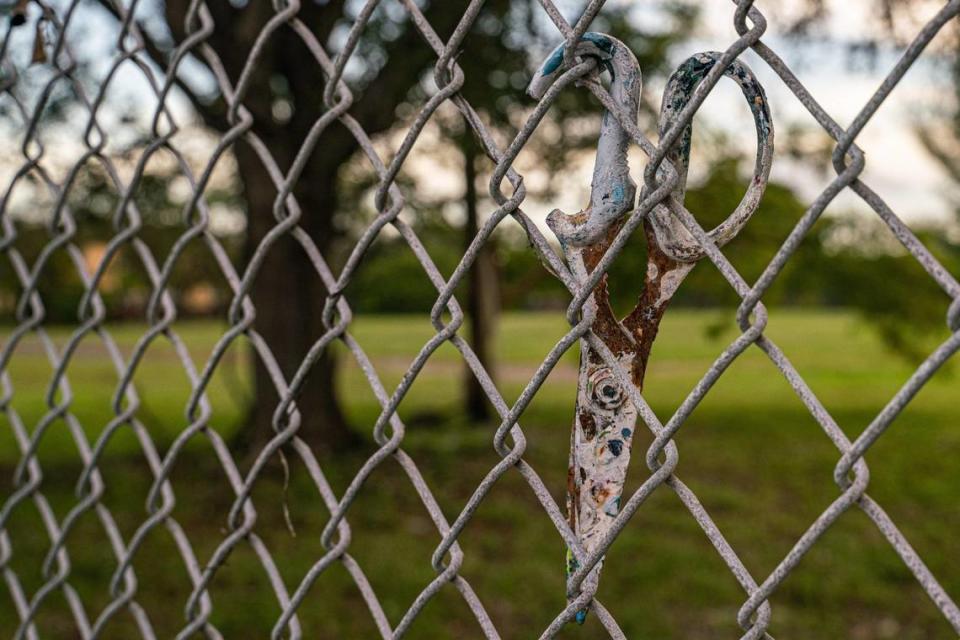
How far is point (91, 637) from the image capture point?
141cm

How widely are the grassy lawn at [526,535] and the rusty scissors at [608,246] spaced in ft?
2.21

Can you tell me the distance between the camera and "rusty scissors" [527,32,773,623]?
72 centimetres

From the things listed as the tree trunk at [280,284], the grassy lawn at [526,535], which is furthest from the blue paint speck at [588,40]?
the tree trunk at [280,284]

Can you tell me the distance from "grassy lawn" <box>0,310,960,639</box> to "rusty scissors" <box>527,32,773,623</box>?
0.67 meters

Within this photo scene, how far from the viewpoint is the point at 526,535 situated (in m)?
4.97

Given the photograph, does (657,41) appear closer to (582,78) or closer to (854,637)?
(854,637)

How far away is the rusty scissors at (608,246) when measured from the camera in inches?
28.4

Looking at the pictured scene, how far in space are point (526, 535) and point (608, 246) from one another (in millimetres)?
4366

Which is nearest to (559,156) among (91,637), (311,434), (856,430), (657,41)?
(657,41)

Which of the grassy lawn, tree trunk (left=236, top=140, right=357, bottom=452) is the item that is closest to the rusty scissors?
the grassy lawn

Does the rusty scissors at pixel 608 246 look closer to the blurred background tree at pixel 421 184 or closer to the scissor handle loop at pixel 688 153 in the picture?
the scissor handle loop at pixel 688 153

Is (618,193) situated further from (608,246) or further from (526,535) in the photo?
(526,535)

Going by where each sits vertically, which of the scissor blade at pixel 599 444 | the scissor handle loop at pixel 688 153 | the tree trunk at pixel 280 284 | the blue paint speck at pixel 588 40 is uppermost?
the tree trunk at pixel 280 284

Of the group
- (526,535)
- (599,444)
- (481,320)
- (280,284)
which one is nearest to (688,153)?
(599,444)
